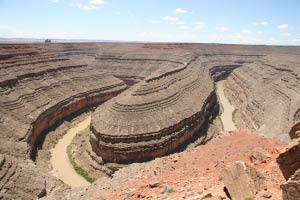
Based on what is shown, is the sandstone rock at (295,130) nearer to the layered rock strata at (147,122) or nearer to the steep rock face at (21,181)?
the steep rock face at (21,181)

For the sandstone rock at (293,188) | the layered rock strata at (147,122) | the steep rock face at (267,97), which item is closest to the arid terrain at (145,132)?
the sandstone rock at (293,188)

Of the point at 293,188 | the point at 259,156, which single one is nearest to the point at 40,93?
the point at 259,156

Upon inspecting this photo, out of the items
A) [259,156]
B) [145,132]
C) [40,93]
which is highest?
[259,156]

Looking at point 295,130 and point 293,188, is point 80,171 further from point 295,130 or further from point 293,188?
point 293,188

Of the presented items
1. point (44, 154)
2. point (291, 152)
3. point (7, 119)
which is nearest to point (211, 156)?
point (291, 152)

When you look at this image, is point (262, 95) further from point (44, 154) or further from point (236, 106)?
point (44, 154)

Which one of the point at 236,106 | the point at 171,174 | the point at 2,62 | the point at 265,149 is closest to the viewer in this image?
the point at 171,174
